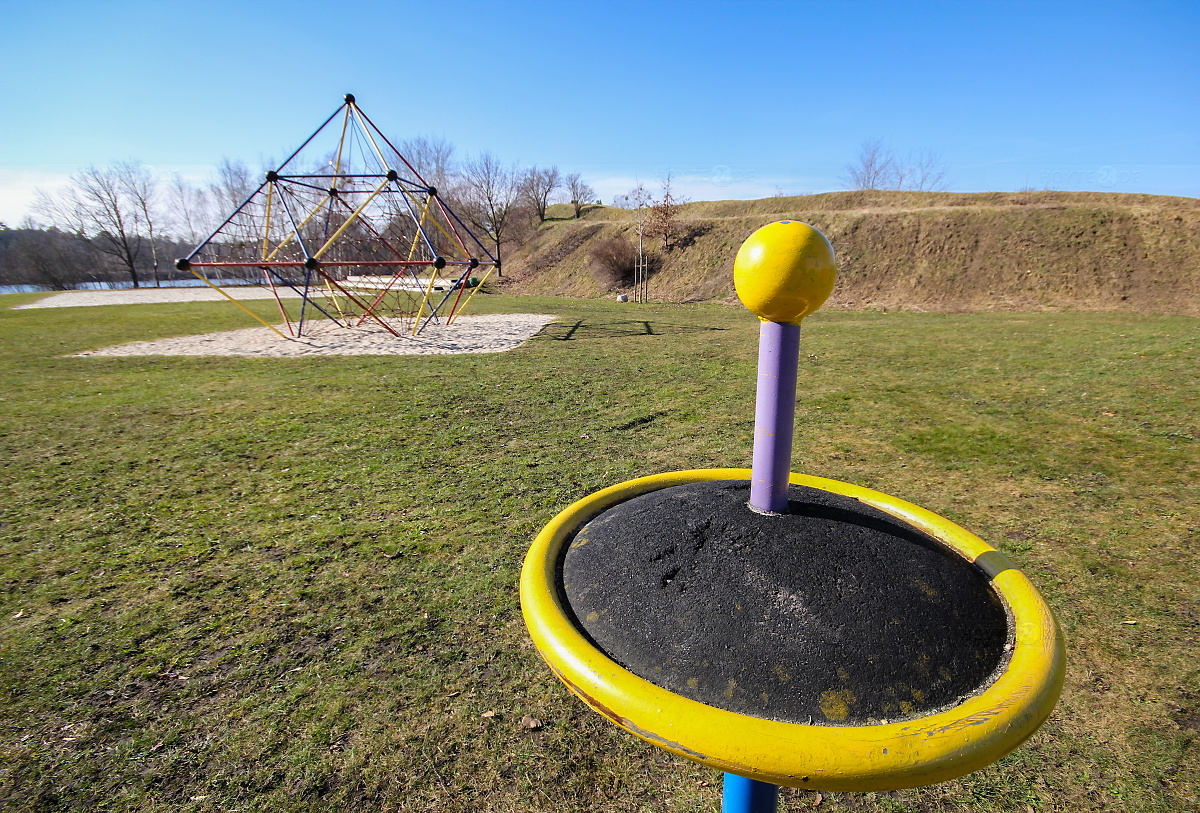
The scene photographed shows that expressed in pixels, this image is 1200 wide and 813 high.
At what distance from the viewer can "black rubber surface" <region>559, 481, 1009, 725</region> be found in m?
1.08

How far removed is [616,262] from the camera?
30.1 m

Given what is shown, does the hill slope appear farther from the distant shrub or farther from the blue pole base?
the blue pole base

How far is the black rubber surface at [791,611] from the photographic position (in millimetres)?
1076

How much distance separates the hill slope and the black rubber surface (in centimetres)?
2236

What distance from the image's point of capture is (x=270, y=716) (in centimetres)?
226

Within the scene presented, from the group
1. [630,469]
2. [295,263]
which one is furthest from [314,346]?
[630,469]

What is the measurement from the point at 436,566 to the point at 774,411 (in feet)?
8.55

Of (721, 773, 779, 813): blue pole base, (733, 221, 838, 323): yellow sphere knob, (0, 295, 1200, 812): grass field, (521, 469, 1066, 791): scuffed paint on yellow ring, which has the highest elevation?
(733, 221, 838, 323): yellow sphere knob

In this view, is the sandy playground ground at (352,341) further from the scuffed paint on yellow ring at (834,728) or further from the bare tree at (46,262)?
the bare tree at (46,262)

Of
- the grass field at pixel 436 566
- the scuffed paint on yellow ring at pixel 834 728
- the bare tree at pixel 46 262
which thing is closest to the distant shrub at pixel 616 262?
the grass field at pixel 436 566

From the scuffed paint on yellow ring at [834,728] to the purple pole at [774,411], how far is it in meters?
0.60

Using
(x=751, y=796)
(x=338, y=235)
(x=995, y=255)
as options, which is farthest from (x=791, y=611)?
(x=995, y=255)

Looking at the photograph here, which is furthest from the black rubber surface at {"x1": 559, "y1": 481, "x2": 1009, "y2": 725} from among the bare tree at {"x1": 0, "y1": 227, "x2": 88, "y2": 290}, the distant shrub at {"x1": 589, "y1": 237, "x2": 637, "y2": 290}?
the bare tree at {"x1": 0, "y1": 227, "x2": 88, "y2": 290}

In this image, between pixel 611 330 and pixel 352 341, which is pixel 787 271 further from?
pixel 611 330
